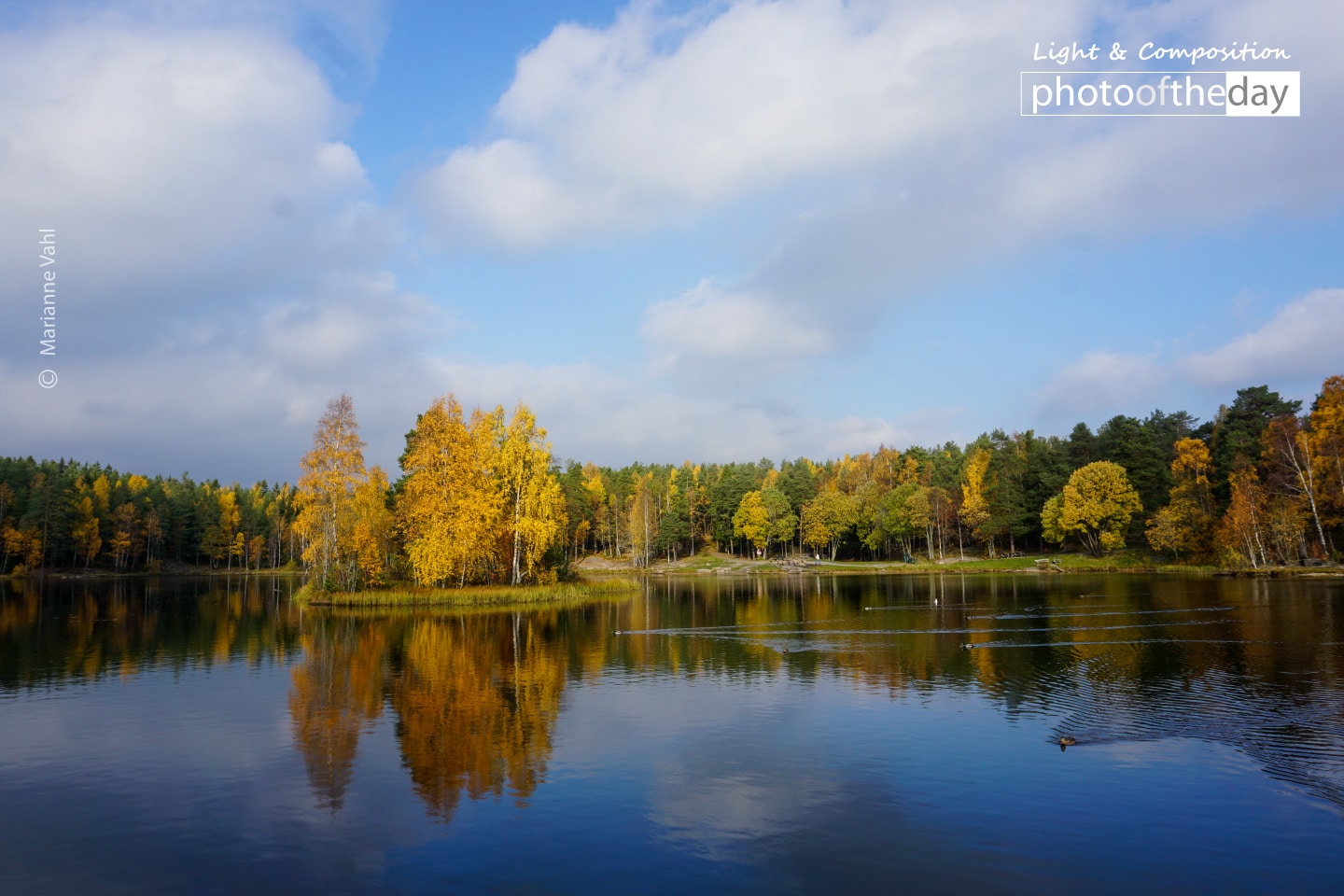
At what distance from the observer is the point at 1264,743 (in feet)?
64.8

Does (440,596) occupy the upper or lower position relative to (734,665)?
upper

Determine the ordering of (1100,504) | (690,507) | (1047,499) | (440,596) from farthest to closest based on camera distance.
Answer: (690,507) → (1047,499) → (1100,504) → (440,596)

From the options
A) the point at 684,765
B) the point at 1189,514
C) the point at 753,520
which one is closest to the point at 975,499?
the point at 1189,514

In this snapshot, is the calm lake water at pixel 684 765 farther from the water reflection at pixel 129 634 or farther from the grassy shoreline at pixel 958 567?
the grassy shoreline at pixel 958 567

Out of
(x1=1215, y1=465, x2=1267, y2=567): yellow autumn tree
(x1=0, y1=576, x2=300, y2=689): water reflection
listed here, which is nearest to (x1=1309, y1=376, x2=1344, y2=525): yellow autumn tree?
(x1=1215, y1=465, x2=1267, y2=567): yellow autumn tree

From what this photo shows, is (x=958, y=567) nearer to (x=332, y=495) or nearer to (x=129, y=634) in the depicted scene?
(x=332, y=495)

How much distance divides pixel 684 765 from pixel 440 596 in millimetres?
46969

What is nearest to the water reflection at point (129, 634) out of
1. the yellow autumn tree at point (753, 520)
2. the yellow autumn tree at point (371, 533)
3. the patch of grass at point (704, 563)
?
the yellow autumn tree at point (371, 533)

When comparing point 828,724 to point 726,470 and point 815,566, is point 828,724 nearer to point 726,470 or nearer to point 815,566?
point 815,566

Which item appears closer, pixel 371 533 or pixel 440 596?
pixel 440 596

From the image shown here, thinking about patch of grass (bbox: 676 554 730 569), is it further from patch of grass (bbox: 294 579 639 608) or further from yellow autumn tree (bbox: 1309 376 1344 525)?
yellow autumn tree (bbox: 1309 376 1344 525)

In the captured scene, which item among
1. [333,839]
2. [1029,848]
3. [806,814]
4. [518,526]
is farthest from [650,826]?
[518,526]

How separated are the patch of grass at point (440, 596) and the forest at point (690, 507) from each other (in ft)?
5.59

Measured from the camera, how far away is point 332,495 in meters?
63.6
